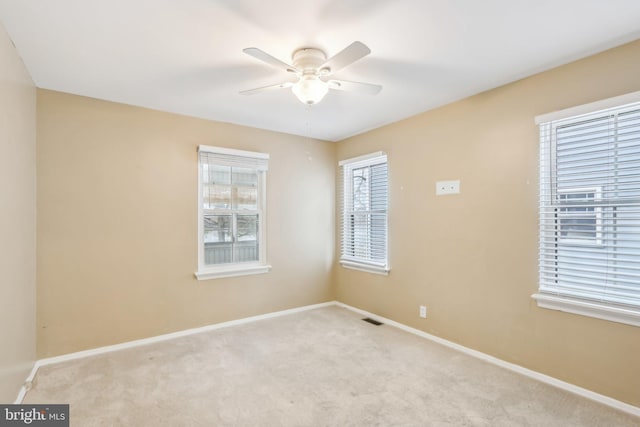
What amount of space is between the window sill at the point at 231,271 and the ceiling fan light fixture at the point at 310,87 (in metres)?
2.33

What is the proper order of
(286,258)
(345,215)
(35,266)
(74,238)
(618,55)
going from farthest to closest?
1. (345,215)
2. (286,258)
3. (74,238)
4. (35,266)
5. (618,55)

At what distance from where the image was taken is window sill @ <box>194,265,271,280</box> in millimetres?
3581

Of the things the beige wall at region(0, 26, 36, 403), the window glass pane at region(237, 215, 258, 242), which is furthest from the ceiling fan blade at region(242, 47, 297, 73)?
the window glass pane at region(237, 215, 258, 242)

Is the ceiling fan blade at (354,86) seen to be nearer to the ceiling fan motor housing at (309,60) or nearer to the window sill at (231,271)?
the ceiling fan motor housing at (309,60)

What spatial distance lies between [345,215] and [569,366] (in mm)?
2892

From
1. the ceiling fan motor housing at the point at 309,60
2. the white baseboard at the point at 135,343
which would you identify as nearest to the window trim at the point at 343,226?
the white baseboard at the point at 135,343

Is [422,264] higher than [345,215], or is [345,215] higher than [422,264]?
[345,215]

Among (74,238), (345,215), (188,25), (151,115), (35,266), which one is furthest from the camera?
(345,215)

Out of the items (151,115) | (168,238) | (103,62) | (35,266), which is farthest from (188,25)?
(35,266)

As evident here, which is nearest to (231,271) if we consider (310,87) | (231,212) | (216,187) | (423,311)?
(231,212)

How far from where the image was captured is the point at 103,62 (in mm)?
2348

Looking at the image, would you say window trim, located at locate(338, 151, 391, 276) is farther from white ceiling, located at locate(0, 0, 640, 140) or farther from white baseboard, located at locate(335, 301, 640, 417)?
white ceiling, located at locate(0, 0, 640, 140)

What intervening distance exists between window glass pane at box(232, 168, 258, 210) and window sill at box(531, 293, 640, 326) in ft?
10.1

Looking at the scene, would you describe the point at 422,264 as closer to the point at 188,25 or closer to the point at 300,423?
the point at 300,423
